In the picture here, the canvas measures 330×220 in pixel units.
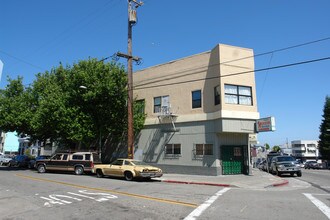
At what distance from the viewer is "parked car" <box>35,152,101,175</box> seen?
958 inches

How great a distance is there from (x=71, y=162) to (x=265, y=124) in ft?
51.4

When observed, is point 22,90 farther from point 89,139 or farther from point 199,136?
point 199,136

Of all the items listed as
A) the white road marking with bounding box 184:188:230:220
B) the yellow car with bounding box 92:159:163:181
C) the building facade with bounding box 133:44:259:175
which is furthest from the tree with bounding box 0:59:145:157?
the white road marking with bounding box 184:188:230:220

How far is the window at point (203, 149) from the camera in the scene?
2308cm

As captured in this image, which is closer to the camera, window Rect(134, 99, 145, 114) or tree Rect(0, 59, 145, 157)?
tree Rect(0, 59, 145, 157)

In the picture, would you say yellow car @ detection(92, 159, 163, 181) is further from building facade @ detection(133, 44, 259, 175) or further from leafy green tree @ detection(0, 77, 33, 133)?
leafy green tree @ detection(0, 77, 33, 133)

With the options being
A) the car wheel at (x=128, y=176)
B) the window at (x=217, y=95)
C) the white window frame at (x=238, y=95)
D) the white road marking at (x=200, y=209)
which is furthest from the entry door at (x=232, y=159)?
the white road marking at (x=200, y=209)

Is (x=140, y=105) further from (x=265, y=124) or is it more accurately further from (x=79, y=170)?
(x=265, y=124)

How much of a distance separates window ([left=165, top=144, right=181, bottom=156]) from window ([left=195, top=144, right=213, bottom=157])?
1840mm

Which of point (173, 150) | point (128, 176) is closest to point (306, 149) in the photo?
point (173, 150)

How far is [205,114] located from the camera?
2358 centimetres

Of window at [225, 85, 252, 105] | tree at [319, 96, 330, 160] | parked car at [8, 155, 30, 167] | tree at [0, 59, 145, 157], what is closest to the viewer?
window at [225, 85, 252, 105]

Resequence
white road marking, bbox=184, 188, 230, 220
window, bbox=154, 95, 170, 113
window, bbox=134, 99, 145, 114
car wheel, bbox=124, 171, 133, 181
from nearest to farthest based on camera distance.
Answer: white road marking, bbox=184, 188, 230, 220
car wheel, bbox=124, 171, 133, 181
window, bbox=154, 95, 170, 113
window, bbox=134, 99, 145, 114

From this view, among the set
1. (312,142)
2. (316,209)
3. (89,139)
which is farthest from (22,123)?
(312,142)
